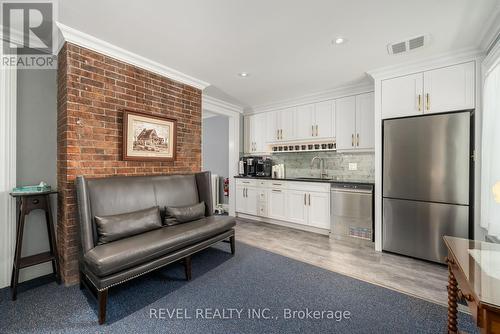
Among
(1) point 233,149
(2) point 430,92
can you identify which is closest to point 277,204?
(1) point 233,149

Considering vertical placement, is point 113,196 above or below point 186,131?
below

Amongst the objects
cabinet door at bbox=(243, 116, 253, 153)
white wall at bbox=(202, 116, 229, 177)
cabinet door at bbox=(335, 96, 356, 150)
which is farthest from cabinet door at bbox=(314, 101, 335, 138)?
white wall at bbox=(202, 116, 229, 177)

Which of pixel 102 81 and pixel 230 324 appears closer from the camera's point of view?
pixel 230 324

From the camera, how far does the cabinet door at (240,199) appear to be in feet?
16.1

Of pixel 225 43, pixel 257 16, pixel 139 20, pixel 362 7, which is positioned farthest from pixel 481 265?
pixel 139 20

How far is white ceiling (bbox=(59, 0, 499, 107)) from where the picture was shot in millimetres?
1827

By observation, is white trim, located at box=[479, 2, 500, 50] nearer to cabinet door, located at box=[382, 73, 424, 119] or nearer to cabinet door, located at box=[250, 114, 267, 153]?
cabinet door, located at box=[382, 73, 424, 119]

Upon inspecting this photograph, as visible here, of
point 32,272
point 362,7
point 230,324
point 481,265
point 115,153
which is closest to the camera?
point 481,265

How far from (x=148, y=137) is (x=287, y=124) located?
277 cm

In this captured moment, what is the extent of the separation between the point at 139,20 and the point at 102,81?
2.75ft

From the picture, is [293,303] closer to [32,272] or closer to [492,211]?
[492,211]

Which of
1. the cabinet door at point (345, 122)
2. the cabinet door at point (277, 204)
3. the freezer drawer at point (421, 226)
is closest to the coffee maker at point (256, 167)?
the cabinet door at point (277, 204)

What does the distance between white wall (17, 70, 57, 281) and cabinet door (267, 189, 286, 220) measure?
3299 mm

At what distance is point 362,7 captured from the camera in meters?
1.83
